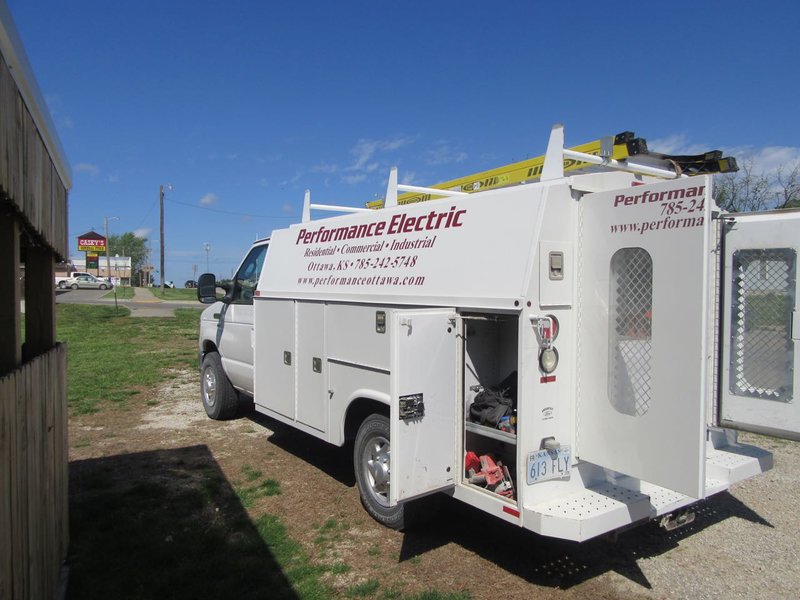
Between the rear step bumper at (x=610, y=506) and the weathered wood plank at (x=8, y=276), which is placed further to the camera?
the rear step bumper at (x=610, y=506)

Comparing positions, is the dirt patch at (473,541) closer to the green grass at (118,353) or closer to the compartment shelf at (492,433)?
the compartment shelf at (492,433)

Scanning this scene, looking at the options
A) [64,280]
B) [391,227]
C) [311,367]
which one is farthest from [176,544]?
[64,280]

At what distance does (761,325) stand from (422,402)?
2.16m

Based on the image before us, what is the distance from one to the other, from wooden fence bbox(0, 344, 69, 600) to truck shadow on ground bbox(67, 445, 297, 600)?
33cm

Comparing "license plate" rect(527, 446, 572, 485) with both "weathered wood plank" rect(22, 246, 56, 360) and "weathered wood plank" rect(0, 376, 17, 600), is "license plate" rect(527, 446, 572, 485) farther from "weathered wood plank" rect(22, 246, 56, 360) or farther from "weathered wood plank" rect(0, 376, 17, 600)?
"weathered wood plank" rect(22, 246, 56, 360)

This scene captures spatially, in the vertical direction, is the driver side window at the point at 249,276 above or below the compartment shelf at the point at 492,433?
above

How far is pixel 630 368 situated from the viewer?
11.8 ft

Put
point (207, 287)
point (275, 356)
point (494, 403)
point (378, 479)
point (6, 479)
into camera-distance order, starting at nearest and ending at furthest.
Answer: point (6, 479), point (494, 403), point (378, 479), point (275, 356), point (207, 287)

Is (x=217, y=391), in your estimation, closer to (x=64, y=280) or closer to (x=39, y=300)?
(x=39, y=300)

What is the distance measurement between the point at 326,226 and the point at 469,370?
227 cm

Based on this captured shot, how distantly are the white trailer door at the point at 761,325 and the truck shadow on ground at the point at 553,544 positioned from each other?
1.19 metres

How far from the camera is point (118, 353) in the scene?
48.3 ft

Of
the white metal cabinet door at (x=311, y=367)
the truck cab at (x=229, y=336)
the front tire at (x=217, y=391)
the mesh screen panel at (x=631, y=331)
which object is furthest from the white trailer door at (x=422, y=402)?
the front tire at (x=217, y=391)

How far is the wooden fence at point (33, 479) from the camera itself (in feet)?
7.73
